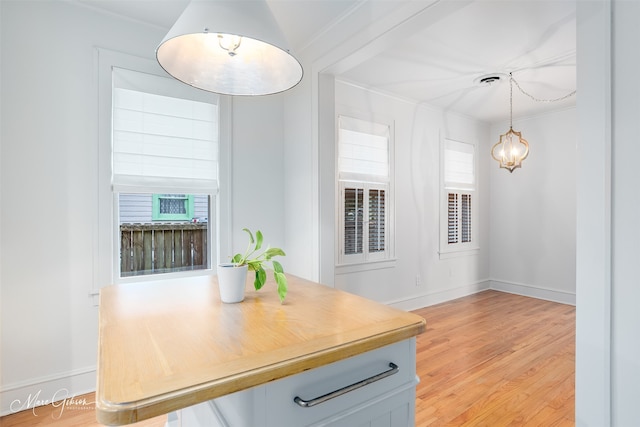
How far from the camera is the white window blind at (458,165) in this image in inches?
186

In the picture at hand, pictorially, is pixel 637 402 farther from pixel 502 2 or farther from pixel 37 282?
pixel 37 282

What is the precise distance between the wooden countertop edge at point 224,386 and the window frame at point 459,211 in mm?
3912

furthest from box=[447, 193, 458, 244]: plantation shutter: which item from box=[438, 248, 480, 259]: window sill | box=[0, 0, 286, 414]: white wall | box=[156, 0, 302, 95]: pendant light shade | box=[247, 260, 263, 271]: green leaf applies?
box=[0, 0, 286, 414]: white wall

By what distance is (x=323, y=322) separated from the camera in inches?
42.7

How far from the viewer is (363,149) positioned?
12.4 feet

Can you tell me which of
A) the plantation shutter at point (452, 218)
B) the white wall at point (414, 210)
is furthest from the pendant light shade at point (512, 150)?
the plantation shutter at point (452, 218)

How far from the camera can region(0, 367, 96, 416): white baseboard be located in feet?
6.86

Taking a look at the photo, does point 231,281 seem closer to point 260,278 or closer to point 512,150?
point 260,278

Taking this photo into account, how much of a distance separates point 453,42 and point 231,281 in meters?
2.71

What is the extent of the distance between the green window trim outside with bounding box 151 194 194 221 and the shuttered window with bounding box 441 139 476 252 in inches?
131

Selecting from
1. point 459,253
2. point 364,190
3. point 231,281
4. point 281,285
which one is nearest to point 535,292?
point 459,253

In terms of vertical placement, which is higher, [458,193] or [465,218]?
[458,193]

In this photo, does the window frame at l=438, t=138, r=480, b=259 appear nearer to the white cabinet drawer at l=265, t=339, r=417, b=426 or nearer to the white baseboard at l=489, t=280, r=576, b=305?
the white baseboard at l=489, t=280, r=576, b=305

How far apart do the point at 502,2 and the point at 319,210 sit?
194cm
